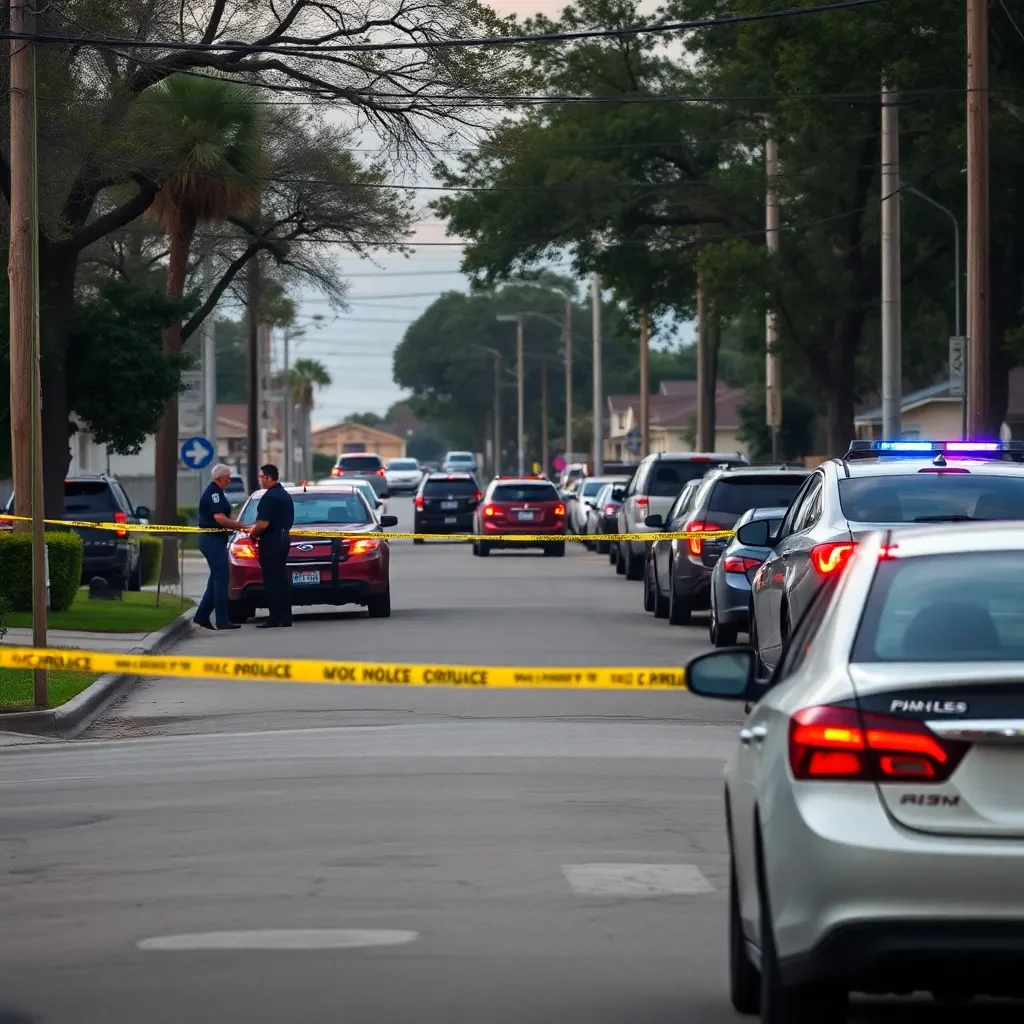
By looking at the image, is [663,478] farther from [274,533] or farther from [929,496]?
[929,496]

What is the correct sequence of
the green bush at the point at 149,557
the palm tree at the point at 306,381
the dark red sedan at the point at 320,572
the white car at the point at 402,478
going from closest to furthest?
the dark red sedan at the point at 320,572 < the green bush at the point at 149,557 < the white car at the point at 402,478 < the palm tree at the point at 306,381

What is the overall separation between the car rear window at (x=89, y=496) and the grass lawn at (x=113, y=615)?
120 cm

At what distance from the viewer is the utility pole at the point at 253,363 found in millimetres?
45094

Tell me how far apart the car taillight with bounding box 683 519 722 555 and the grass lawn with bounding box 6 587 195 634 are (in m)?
5.96

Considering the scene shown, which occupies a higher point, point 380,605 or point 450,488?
point 450,488

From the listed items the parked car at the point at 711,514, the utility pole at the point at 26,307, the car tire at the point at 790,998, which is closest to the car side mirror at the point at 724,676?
the car tire at the point at 790,998

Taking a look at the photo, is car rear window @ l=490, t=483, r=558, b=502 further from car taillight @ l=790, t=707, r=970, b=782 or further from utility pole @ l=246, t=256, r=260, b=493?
car taillight @ l=790, t=707, r=970, b=782

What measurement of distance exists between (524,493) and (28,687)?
28.1 m

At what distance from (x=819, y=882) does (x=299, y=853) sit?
482 cm

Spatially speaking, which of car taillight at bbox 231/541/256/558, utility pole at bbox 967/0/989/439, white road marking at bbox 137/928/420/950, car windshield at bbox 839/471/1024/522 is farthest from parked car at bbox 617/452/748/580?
white road marking at bbox 137/928/420/950

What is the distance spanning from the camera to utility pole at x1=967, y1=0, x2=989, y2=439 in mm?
28031

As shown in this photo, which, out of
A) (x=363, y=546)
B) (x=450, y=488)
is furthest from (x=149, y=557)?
(x=450, y=488)

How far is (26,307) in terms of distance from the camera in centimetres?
2211

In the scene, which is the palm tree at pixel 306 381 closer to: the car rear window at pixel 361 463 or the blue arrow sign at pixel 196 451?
the car rear window at pixel 361 463
